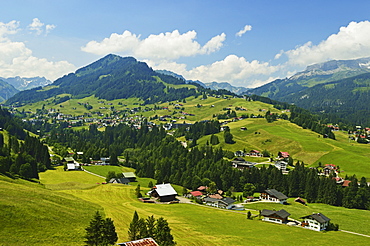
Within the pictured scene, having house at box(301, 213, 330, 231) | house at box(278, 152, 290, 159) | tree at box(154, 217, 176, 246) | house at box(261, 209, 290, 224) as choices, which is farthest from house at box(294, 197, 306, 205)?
tree at box(154, 217, 176, 246)

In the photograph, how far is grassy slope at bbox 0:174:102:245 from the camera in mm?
39500

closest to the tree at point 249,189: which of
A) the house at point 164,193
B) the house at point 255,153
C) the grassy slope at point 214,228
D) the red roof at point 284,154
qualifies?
the grassy slope at point 214,228

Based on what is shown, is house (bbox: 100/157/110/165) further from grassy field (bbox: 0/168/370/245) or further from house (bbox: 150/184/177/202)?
house (bbox: 150/184/177/202)

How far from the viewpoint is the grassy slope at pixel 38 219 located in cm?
3950

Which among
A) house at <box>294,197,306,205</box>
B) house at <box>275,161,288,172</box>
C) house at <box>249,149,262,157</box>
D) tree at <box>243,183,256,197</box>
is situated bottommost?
house at <box>294,197,306,205</box>

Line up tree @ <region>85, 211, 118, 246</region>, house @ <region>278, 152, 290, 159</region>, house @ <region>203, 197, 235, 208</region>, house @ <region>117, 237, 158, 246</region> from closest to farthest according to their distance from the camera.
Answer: house @ <region>117, 237, 158, 246</region> < tree @ <region>85, 211, 118, 246</region> < house @ <region>203, 197, 235, 208</region> < house @ <region>278, 152, 290, 159</region>

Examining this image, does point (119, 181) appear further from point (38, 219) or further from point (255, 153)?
point (255, 153)

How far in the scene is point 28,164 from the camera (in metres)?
96.8

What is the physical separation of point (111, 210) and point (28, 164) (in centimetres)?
4627

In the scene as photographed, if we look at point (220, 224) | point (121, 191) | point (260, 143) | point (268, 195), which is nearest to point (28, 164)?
point (121, 191)

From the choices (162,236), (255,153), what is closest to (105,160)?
(255,153)

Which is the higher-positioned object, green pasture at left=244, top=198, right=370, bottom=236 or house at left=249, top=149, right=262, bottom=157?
house at left=249, top=149, right=262, bottom=157

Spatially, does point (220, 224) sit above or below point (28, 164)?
below

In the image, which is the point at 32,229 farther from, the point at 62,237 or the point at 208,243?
the point at 208,243
